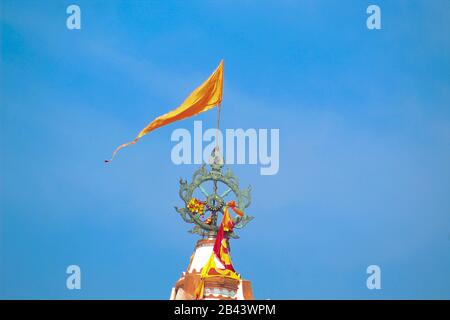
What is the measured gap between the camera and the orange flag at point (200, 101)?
69.1m

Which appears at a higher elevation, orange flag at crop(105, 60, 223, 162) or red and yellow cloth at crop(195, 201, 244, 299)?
orange flag at crop(105, 60, 223, 162)

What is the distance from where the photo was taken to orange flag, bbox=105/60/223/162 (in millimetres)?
69125

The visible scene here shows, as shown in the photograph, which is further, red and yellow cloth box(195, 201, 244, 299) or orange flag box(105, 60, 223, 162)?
orange flag box(105, 60, 223, 162)

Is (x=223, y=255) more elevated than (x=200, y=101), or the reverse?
(x=200, y=101)

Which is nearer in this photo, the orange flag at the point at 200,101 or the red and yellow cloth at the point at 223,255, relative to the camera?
the red and yellow cloth at the point at 223,255

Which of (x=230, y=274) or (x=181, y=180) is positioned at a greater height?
(x=181, y=180)

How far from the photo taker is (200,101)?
6950cm

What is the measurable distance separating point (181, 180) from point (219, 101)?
19.5 feet

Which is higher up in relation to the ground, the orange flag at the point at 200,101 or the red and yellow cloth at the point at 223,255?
the orange flag at the point at 200,101
